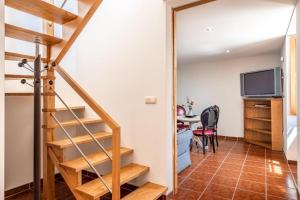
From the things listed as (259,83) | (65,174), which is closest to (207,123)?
(259,83)

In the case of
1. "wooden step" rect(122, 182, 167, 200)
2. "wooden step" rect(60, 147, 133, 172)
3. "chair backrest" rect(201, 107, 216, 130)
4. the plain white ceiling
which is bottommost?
"wooden step" rect(122, 182, 167, 200)

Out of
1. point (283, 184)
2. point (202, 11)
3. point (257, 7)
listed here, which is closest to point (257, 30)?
point (257, 7)

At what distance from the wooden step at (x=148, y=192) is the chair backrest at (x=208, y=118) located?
2201mm

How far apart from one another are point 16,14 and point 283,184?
4109mm

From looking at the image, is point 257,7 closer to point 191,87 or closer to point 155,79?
point 155,79

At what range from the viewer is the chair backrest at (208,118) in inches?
160

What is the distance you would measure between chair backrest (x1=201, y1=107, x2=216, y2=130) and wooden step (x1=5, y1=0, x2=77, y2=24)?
3046mm

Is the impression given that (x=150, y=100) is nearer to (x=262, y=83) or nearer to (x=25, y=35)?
(x=25, y=35)

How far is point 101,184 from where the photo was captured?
1933mm

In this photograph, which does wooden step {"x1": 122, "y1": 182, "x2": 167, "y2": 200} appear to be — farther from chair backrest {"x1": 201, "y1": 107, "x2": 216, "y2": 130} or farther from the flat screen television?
the flat screen television

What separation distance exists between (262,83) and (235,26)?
7.30ft

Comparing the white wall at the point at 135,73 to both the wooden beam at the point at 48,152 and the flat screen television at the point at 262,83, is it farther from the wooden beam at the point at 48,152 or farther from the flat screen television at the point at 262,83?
the flat screen television at the point at 262,83

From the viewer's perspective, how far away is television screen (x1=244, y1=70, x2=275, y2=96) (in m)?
4.49

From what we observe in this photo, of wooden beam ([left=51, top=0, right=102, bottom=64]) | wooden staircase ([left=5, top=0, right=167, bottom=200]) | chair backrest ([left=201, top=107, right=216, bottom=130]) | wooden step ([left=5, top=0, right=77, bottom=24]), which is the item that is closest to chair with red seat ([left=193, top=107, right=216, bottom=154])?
chair backrest ([left=201, top=107, right=216, bottom=130])
